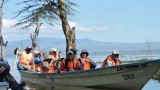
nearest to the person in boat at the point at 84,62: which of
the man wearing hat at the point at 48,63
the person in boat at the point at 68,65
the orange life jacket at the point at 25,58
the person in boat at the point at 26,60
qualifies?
the person in boat at the point at 68,65

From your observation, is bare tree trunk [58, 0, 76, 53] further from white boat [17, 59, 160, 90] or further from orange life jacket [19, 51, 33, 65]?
white boat [17, 59, 160, 90]

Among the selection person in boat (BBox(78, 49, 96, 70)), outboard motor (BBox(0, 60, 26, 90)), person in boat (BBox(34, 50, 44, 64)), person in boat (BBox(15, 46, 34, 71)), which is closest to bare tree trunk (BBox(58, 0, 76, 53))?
person in boat (BBox(34, 50, 44, 64))

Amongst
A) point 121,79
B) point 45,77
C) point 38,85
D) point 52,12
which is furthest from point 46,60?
point 52,12

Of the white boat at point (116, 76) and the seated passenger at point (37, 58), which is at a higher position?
the seated passenger at point (37, 58)

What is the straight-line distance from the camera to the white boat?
14.9 metres

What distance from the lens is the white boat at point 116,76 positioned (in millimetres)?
14922

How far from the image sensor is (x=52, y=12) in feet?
73.1

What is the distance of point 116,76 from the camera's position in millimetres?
15312

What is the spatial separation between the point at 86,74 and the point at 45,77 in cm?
263

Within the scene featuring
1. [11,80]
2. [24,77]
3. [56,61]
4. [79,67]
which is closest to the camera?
[11,80]

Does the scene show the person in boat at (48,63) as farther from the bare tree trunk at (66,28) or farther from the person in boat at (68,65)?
the bare tree trunk at (66,28)

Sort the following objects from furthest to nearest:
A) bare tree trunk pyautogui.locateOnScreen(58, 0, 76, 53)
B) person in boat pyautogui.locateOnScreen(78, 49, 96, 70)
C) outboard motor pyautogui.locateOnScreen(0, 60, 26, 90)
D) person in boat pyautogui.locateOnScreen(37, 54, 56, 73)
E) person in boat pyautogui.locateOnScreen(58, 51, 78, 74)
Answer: bare tree trunk pyautogui.locateOnScreen(58, 0, 76, 53), person in boat pyautogui.locateOnScreen(37, 54, 56, 73), person in boat pyautogui.locateOnScreen(78, 49, 96, 70), person in boat pyautogui.locateOnScreen(58, 51, 78, 74), outboard motor pyautogui.locateOnScreen(0, 60, 26, 90)

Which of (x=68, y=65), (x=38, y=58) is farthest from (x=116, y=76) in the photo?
(x=38, y=58)

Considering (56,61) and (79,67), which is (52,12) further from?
(79,67)
